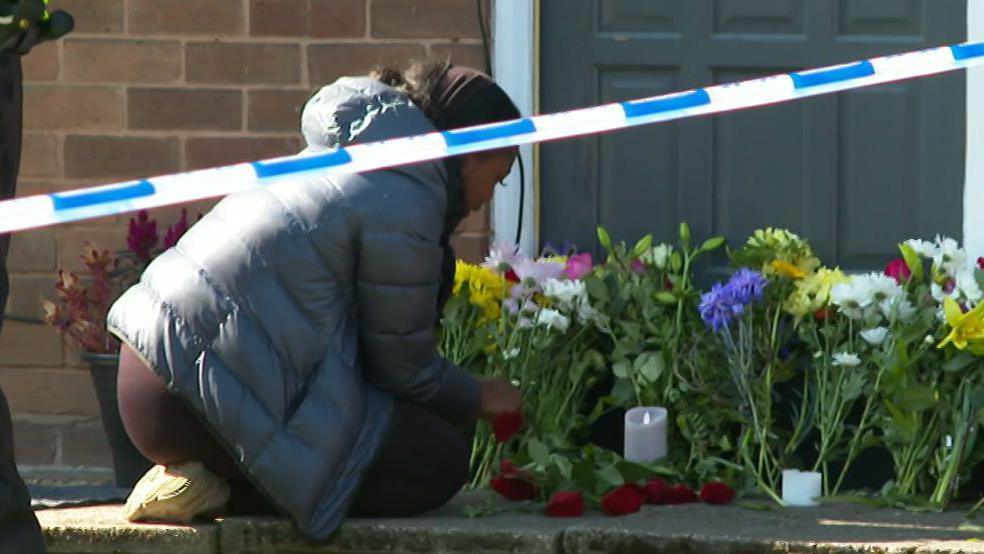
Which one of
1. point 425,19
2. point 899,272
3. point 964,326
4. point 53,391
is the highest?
point 425,19

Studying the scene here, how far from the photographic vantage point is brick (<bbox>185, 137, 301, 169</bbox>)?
220 inches

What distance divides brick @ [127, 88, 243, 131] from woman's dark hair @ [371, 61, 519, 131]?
1272 millimetres

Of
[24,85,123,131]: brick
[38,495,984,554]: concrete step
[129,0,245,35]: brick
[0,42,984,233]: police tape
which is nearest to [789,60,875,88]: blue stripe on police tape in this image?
[0,42,984,233]: police tape

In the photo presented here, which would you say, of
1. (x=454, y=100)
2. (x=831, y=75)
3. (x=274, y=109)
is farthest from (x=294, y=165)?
(x=274, y=109)

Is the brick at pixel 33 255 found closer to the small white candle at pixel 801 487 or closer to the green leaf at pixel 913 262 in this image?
the small white candle at pixel 801 487

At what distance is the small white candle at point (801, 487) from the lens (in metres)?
4.95

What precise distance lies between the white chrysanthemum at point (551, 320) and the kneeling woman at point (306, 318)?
717 millimetres

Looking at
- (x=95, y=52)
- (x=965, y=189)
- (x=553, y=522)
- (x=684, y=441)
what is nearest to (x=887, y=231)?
(x=965, y=189)

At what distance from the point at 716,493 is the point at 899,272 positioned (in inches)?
30.1

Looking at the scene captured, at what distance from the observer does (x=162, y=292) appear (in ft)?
14.0

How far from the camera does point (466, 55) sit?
550 centimetres

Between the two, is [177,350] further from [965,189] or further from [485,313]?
[965,189]

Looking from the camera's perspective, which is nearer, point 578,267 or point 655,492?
point 655,492

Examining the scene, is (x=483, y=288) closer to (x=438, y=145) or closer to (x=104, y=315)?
(x=104, y=315)
